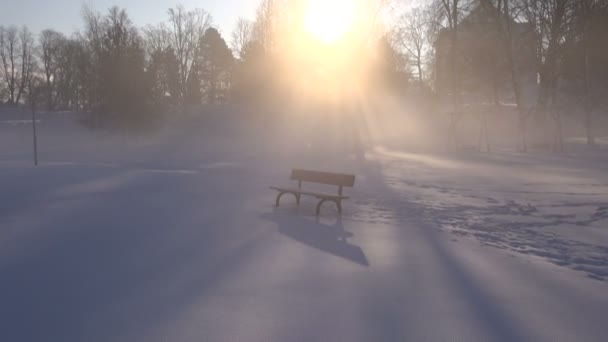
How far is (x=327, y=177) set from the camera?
11867 mm

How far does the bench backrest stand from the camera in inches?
451

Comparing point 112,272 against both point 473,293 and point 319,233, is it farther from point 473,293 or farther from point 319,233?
point 473,293

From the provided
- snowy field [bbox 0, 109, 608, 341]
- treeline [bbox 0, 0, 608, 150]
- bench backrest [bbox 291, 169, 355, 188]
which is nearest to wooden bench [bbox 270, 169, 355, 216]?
bench backrest [bbox 291, 169, 355, 188]

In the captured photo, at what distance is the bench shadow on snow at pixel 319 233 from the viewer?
320 inches

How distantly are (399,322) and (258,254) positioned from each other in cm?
299

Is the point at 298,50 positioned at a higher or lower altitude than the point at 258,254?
higher

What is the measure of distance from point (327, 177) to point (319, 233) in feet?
8.09

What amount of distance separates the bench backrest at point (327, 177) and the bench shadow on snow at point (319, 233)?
2.62ft

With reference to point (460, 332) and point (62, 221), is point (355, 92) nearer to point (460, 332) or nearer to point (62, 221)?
point (62, 221)

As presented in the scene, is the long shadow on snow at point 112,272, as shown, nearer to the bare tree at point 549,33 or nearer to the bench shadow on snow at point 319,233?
the bench shadow on snow at point 319,233

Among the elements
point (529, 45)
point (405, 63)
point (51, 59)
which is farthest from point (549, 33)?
point (51, 59)

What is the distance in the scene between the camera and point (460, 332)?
16.9ft

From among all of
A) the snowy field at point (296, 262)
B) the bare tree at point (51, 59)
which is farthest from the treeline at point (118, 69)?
the snowy field at point (296, 262)

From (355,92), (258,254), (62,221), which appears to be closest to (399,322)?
(258,254)
